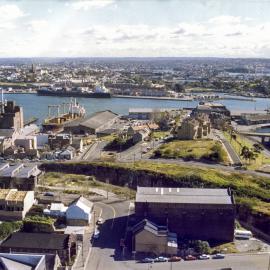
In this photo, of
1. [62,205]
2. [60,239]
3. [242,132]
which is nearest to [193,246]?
[60,239]

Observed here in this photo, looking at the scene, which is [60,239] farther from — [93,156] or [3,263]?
[93,156]

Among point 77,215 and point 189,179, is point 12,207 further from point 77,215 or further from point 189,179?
point 189,179

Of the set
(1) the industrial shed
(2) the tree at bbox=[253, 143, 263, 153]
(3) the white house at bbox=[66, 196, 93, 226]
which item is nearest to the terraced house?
(3) the white house at bbox=[66, 196, 93, 226]

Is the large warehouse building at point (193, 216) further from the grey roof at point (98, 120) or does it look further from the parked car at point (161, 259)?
the grey roof at point (98, 120)

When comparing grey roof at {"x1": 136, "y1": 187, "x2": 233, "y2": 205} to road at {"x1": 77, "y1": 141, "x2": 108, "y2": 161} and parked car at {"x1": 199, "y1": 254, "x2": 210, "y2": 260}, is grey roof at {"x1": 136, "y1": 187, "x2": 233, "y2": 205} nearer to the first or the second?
parked car at {"x1": 199, "y1": 254, "x2": 210, "y2": 260}

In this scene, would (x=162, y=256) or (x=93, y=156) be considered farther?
(x=93, y=156)
